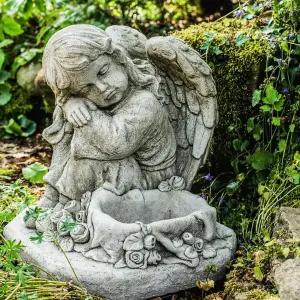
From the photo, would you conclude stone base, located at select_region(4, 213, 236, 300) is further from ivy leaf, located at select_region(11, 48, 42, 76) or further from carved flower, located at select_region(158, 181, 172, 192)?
ivy leaf, located at select_region(11, 48, 42, 76)

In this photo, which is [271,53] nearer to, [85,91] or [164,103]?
[164,103]

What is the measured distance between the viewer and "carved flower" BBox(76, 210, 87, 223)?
3571 mm

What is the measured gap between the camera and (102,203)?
11.7 feet

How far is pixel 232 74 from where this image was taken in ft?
14.7

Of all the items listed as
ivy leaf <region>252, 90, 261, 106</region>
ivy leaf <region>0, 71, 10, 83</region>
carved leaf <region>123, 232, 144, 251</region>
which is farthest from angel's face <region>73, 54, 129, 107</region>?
ivy leaf <region>0, 71, 10, 83</region>

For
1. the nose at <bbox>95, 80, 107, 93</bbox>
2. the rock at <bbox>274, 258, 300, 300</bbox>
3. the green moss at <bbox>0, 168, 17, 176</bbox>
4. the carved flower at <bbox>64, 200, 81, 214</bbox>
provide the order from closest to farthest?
the rock at <bbox>274, 258, 300, 300</bbox>
the nose at <bbox>95, 80, 107, 93</bbox>
the carved flower at <bbox>64, 200, 81, 214</bbox>
the green moss at <bbox>0, 168, 17, 176</bbox>

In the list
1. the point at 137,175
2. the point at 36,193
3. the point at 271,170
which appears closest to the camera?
the point at 137,175

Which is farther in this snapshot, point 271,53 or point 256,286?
point 271,53

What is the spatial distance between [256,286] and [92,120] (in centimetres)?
128

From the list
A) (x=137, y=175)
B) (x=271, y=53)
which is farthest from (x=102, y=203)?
(x=271, y=53)

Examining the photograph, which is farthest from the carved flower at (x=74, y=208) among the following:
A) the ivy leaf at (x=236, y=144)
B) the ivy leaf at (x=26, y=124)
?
the ivy leaf at (x=26, y=124)

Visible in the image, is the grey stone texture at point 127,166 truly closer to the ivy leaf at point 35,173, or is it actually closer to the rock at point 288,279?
the rock at point 288,279

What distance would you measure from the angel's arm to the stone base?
1.88 ft

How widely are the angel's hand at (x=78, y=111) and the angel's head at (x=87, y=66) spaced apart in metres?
0.03
